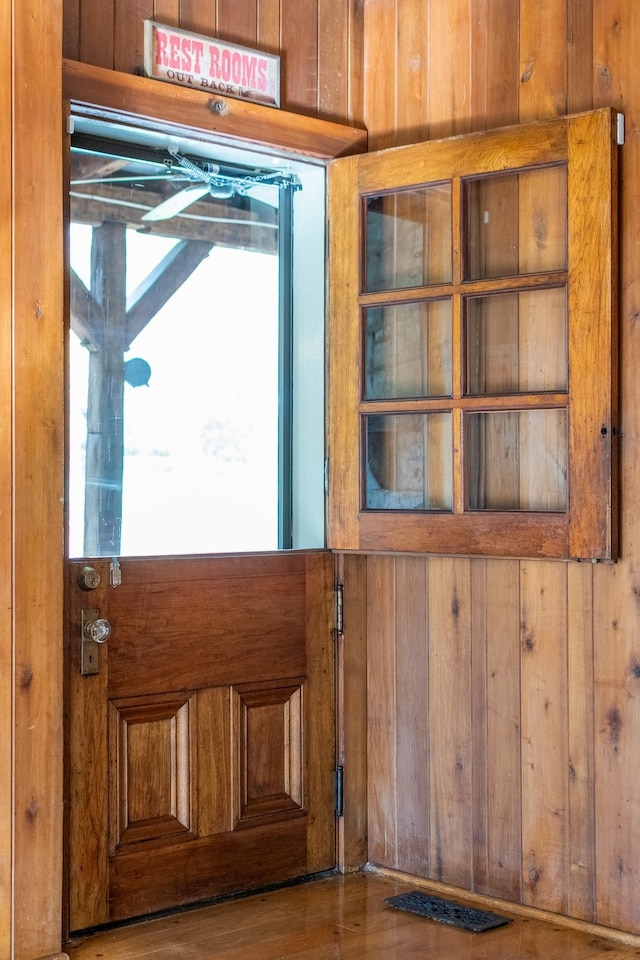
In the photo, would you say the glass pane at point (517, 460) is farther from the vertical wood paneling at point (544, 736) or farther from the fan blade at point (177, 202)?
the fan blade at point (177, 202)

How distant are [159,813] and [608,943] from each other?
4.02 ft

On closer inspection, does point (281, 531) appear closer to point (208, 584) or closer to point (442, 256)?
point (208, 584)

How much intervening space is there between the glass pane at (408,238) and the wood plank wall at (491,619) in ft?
0.74

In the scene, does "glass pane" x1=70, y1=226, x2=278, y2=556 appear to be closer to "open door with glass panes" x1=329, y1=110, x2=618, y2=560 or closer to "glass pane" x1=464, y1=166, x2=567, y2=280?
"open door with glass panes" x1=329, y1=110, x2=618, y2=560

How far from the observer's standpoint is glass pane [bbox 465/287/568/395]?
310cm

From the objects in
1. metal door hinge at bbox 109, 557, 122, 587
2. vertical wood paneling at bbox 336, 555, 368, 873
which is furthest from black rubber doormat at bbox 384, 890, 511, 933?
metal door hinge at bbox 109, 557, 122, 587

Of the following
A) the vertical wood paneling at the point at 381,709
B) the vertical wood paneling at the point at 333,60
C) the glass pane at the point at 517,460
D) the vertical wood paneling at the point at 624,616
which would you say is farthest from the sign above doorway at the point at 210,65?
the vertical wood paneling at the point at 381,709

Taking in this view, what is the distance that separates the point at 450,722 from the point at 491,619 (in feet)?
1.10

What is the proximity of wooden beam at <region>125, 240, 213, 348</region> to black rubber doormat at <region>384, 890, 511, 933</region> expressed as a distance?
5.87ft

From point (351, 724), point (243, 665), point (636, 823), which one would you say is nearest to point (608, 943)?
point (636, 823)

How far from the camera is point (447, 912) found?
3.15m

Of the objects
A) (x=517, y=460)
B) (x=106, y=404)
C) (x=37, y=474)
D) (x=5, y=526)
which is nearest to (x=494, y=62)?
(x=517, y=460)

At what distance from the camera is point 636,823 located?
2.95 meters

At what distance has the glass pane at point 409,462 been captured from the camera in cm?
331
